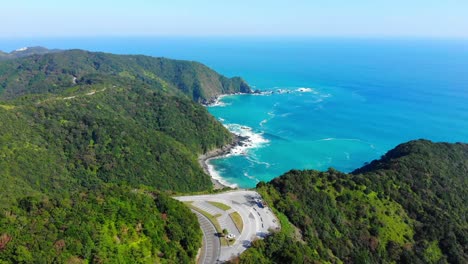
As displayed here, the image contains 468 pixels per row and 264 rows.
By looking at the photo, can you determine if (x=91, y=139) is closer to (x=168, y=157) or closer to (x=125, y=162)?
(x=125, y=162)

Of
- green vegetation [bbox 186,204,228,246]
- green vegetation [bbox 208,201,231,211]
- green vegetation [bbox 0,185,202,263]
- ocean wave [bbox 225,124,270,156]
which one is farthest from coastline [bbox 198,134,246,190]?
green vegetation [bbox 0,185,202,263]

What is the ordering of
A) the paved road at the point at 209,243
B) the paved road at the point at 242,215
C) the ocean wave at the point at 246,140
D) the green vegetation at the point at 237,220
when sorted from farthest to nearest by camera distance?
1. the ocean wave at the point at 246,140
2. the green vegetation at the point at 237,220
3. the paved road at the point at 242,215
4. the paved road at the point at 209,243

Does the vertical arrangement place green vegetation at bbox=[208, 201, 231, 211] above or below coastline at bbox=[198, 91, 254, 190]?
above

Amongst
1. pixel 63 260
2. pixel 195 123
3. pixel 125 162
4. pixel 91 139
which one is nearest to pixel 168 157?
pixel 125 162

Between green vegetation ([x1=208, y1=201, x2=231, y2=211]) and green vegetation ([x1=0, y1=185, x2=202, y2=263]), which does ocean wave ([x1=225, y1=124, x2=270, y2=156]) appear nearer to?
green vegetation ([x1=208, y1=201, x2=231, y2=211])

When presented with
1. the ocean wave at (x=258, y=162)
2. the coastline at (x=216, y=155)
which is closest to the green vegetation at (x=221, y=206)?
the coastline at (x=216, y=155)

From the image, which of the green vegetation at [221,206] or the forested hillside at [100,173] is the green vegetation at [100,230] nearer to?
the forested hillside at [100,173]
